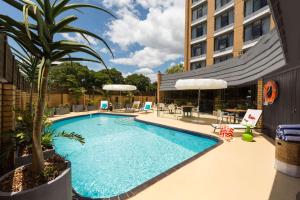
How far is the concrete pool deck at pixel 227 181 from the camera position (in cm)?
338

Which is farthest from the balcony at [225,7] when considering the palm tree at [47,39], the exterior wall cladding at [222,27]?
the palm tree at [47,39]

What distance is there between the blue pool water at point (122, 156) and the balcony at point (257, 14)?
15.8 meters

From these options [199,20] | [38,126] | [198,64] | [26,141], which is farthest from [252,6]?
[38,126]

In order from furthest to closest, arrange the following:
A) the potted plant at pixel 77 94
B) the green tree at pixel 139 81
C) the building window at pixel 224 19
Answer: the green tree at pixel 139 81 → the building window at pixel 224 19 → the potted plant at pixel 77 94

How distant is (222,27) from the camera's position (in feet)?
79.3

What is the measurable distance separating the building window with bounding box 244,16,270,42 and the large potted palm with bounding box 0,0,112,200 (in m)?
21.2

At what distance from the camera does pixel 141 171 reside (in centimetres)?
565

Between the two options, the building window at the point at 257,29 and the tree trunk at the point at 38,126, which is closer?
the tree trunk at the point at 38,126

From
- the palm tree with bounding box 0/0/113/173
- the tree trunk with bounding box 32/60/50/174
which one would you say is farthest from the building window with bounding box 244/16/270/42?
the tree trunk with bounding box 32/60/50/174

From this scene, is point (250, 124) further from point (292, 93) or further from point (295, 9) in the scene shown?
point (295, 9)

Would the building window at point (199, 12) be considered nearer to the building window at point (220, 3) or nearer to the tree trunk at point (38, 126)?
the building window at point (220, 3)

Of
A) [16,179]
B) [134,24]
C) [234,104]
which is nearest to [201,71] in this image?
[234,104]

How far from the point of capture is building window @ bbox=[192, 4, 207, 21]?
26.8 metres

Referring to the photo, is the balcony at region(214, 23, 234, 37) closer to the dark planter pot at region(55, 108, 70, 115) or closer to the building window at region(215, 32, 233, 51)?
the building window at region(215, 32, 233, 51)
